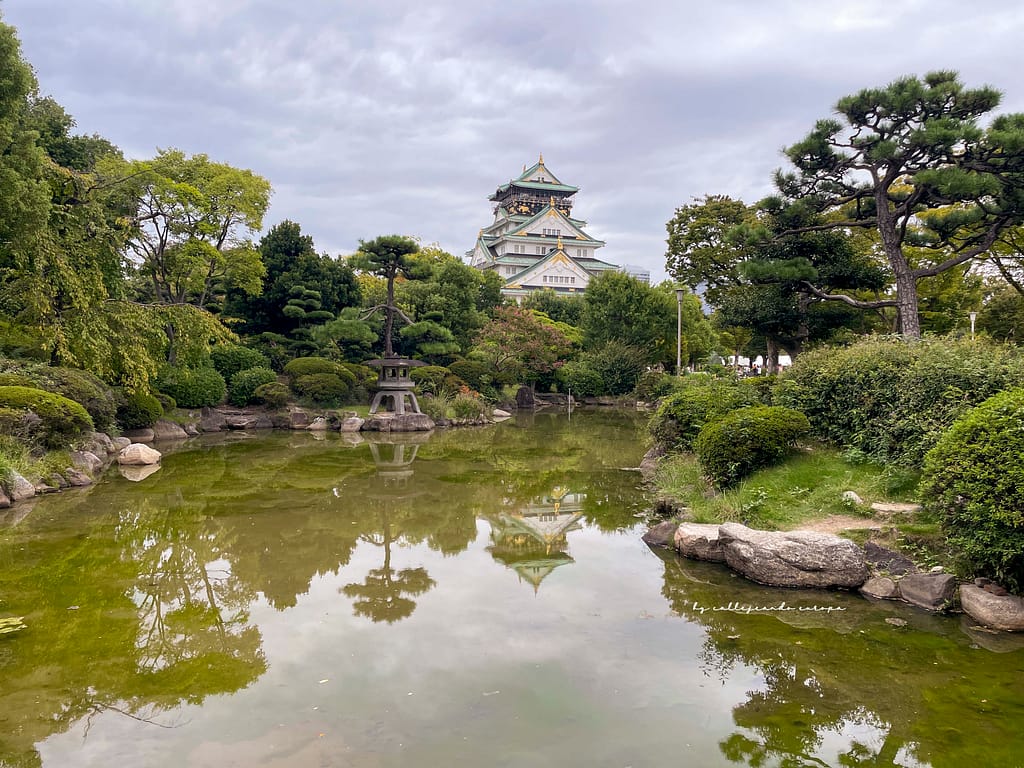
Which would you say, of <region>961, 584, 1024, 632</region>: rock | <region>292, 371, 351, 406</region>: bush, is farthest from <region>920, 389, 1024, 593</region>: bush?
<region>292, 371, 351, 406</region>: bush

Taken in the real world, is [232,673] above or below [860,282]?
below

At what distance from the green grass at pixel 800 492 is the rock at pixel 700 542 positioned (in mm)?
419

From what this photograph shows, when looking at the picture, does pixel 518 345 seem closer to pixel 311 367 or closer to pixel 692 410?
pixel 311 367

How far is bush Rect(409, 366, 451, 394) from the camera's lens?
1939 cm

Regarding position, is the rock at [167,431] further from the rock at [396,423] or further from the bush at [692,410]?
the bush at [692,410]

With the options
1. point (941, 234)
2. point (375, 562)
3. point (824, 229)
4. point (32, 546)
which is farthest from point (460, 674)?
point (941, 234)

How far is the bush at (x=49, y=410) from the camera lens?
28.7 feet

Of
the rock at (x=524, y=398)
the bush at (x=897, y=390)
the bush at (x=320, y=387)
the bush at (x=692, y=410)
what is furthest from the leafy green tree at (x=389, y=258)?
the bush at (x=897, y=390)

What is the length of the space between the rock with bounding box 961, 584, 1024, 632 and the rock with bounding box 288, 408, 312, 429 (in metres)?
15.3

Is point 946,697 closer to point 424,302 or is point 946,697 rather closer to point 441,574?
point 441,574

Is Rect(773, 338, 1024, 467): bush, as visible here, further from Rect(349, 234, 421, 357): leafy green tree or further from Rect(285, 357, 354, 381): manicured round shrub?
Rect(285, 357, 354, 381): manicured round shrub

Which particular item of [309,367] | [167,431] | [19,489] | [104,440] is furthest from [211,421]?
[19,489]

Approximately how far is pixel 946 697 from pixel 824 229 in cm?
1139

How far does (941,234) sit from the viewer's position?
12828mm
